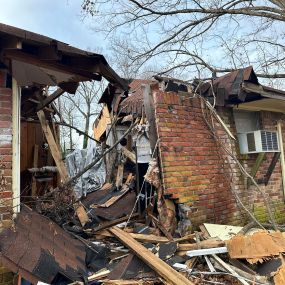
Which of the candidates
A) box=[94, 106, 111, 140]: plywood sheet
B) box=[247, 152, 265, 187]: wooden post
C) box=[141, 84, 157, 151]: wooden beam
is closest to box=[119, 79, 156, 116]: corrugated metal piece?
box=[141, 84, 157, 151]: wooden beam

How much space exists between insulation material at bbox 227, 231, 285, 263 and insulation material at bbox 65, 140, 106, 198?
15.6 feet

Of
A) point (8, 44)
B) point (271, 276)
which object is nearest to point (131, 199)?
point (271, 276)

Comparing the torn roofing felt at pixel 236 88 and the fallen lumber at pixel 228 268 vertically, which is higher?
the torn roofing felt at pixel 236 88

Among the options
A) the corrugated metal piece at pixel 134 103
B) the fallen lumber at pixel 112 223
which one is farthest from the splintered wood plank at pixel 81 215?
the corrugated metal piece at pixel 134 103

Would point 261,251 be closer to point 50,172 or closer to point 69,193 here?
point 69,193

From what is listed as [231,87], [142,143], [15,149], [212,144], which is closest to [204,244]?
[142,143]

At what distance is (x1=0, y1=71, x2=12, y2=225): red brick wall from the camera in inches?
143

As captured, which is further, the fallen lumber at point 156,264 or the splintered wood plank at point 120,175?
the splintered wood plank at point 120,175

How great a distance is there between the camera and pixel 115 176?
8.68 m

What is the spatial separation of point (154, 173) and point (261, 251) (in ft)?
6.51

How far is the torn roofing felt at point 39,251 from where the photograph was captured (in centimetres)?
323

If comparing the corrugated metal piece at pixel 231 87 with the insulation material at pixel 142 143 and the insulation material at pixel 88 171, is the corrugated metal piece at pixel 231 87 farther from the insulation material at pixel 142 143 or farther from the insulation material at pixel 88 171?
the insulation material at pixel 88 171

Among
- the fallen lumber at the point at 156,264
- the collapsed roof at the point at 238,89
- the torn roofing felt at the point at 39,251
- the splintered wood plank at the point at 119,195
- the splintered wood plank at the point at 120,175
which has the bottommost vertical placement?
the fallen lumber at the point at 156,264

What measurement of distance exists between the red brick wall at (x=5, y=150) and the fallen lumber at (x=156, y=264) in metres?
1.61
